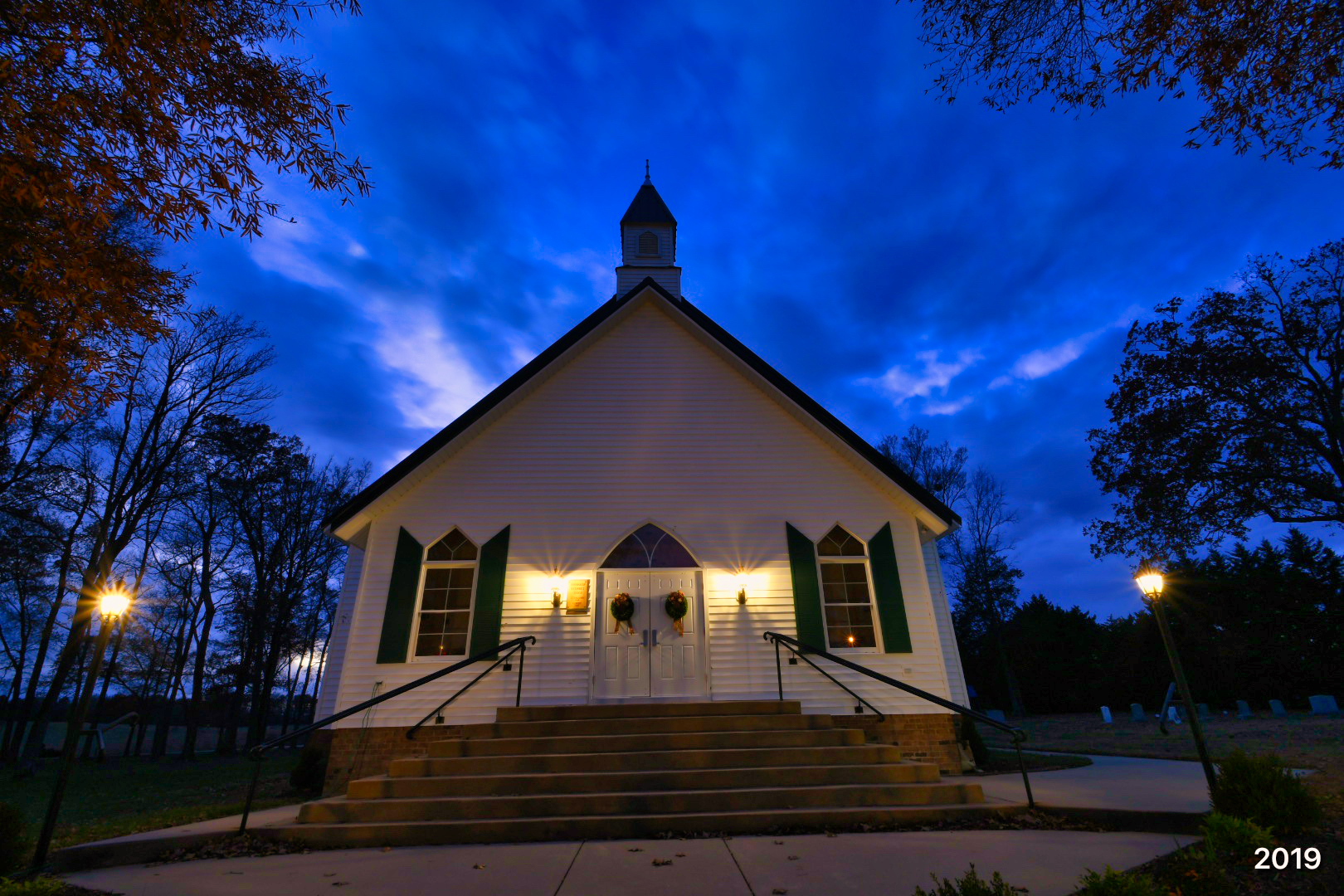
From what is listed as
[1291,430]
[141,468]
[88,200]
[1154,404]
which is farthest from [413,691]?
[1291,430]

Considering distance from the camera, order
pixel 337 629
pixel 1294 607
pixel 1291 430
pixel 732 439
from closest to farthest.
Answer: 1. pixel 732 439
2. pixel 337 629
3. pixel 1291 430
4. pixel 1294 607

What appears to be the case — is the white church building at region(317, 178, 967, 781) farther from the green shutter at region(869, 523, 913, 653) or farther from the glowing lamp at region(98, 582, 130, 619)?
the glowing lamp at region(98, 582, 130, 619)

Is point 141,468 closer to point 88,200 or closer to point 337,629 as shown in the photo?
point 337,629

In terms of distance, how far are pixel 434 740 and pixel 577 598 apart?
2696mm

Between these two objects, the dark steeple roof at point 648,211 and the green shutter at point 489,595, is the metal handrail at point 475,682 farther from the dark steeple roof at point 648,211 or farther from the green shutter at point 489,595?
the dark steeple roof at point 648,211

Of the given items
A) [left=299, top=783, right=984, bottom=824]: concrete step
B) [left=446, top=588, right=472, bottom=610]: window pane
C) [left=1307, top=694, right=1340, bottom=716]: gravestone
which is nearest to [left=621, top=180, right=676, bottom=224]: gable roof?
[left=446, top=588, right=472, bottom=610]: window pane

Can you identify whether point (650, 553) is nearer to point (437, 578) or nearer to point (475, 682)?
point (475, 682)

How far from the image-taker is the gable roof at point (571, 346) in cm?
920

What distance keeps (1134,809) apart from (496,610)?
771cm

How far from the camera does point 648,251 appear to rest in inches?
529

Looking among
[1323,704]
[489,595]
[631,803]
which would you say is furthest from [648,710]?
[1323,704]

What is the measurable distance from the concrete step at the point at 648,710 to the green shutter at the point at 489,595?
3.88ft

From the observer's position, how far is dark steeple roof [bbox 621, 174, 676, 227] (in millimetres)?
13467

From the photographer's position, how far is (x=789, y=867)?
4094 mm
